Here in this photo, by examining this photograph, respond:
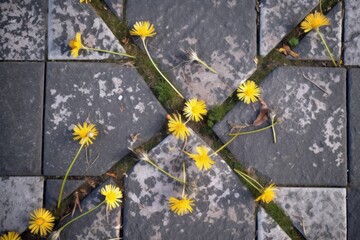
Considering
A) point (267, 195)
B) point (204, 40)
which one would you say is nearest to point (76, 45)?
point (204, 40)

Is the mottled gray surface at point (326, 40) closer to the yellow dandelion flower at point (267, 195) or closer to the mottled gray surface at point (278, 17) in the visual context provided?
the mottled gray surface at point (278, 17)

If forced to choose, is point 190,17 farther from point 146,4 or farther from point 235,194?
point 235,194

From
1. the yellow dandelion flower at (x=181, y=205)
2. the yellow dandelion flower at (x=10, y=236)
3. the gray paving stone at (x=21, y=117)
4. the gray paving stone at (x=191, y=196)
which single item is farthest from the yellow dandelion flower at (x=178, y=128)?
the yellow dandelion flower at (x=10, y=236)

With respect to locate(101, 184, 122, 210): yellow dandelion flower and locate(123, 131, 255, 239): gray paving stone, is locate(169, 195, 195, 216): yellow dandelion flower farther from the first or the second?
locate(101, 184, 122, 210): yellow dandelion flower

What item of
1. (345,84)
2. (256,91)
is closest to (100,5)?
(256,91)

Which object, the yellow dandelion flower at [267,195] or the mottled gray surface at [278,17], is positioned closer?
the yellow dandelion flower at [267,195]

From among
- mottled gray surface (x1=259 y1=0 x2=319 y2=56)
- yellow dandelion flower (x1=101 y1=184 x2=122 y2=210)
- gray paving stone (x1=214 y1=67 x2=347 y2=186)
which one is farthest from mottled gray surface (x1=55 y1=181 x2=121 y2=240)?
mottled gray surface (x1=259 y1=0 x2=319 y2=56)

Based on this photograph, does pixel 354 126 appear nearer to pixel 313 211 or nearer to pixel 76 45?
pixel 313 211
